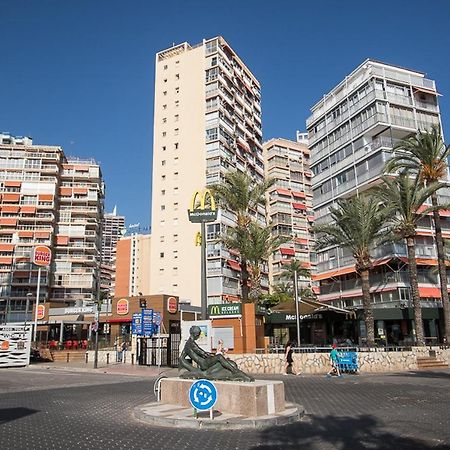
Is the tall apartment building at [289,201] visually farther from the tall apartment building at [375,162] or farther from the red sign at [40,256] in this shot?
the red sign at [40,256]

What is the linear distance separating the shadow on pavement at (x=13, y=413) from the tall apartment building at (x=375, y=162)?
94.2 feet

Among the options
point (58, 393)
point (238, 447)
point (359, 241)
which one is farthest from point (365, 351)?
point (238, 447)

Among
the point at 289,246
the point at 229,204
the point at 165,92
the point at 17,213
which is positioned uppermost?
the point at 165,92

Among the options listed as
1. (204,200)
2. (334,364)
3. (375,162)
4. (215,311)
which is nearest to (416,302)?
(334,364)

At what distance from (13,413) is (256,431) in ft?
19.1

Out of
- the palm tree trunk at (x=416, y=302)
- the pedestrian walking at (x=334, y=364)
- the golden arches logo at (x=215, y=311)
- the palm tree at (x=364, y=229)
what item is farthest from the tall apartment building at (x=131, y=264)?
the pedestrian walking at (x=334, y=364)

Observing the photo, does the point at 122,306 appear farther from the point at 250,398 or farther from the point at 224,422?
the point at 224,422

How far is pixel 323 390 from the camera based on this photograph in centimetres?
1482

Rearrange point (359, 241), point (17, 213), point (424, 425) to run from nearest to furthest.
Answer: point (424, 425)
point (359, 241)
point (17, 213)

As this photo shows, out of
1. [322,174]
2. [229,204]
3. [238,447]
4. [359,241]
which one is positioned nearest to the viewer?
[238,447]

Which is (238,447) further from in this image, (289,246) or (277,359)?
(289,246)

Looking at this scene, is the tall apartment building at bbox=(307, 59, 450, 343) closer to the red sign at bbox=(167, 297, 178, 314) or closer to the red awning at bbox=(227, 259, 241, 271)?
the red awning at bbox=(227, 259, 241, 271)

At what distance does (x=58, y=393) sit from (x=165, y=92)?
2408 inches

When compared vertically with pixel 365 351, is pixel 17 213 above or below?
above
